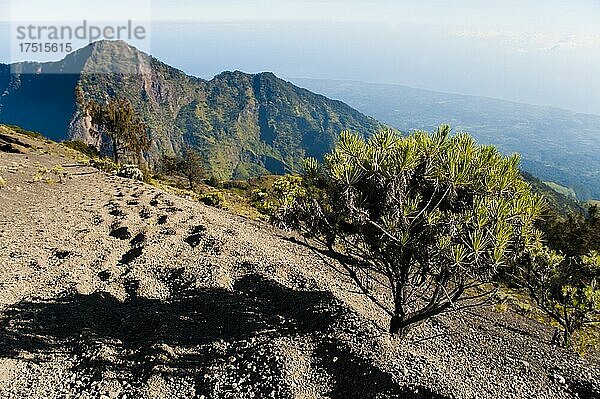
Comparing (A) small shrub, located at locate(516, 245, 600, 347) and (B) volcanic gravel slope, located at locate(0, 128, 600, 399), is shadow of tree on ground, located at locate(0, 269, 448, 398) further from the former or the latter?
(A) small shrub, located at locate(516, 245, 600, 347)

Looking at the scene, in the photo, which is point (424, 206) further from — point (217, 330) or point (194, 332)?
point (194, 332)

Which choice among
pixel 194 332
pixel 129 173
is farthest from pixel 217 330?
pixel 129 173

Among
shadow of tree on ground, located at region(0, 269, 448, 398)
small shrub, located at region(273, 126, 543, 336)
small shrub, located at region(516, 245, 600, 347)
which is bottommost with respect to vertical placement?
shadow of tree on ground, located at region(0, 269, 448, 398)

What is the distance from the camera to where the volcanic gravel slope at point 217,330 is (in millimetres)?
11211

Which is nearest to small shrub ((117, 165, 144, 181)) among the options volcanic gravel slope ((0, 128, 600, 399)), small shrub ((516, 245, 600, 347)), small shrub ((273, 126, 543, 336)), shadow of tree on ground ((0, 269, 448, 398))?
volcanic gravel slope ((0, 128, 600, 399))

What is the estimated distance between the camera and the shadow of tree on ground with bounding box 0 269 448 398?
11.4 m

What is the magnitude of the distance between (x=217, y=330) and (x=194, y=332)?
0.82 m

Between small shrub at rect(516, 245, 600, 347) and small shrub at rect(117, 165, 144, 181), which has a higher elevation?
small shrub at rect(516, 245, 600, 347)

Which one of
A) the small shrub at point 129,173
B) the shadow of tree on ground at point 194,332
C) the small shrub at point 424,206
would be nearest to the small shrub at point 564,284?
the small shrub at point 424,206

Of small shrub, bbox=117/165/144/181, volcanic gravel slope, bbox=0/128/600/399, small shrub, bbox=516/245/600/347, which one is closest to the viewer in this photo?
volcanic gravel slope, bbox=0/128/600/399

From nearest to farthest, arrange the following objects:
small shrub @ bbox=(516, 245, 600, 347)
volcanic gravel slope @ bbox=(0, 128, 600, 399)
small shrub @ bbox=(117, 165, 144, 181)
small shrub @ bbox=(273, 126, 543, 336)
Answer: small shrub @ bbox=(273, 126, 543, 336)
volcanic gravel slope @ bbox=(0, 128, 600, 399)
small shrub @ bbox=(516, 245, 600, 347)
small shrub @ bbox=(117, 165, 144, 181)

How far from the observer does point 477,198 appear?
30.5ft

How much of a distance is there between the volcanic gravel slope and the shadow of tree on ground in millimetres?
49

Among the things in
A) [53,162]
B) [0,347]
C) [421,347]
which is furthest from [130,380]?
[53,162]
